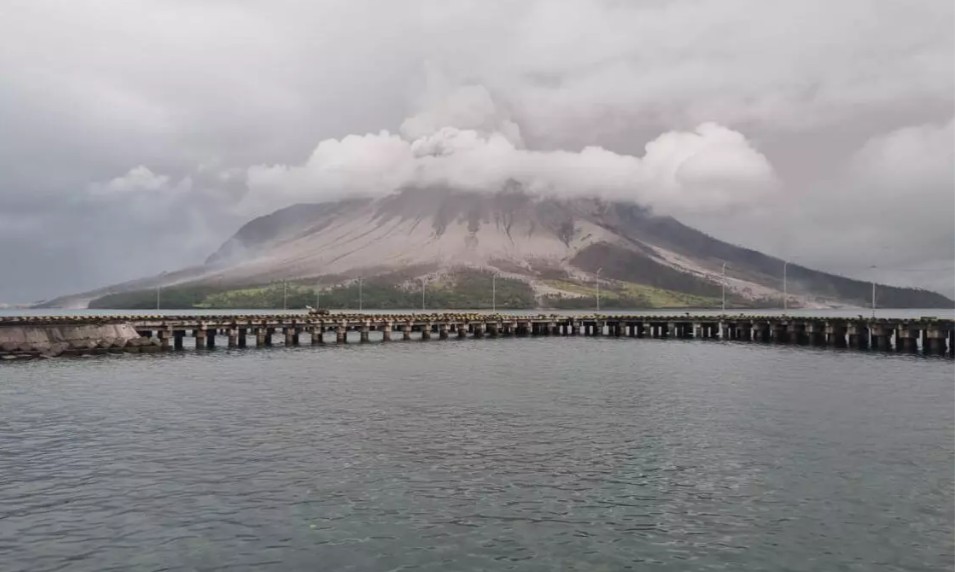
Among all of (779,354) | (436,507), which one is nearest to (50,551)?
(436,507)

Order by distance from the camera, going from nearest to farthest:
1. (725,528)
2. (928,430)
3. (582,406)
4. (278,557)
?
1. (278,557)
2. (725,528)
3. (928,430)
4. (582,406)

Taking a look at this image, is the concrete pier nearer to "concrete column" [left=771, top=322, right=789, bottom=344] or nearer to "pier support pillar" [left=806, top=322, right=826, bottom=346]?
"pier support pillar" [left=806, top=322, right=826, bottom=346]

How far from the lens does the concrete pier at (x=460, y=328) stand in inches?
3558

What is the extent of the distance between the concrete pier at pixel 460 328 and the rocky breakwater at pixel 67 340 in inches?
5.3

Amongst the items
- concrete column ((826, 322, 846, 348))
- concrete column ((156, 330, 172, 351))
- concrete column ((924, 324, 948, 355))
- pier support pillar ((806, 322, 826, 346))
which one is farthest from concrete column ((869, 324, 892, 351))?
concrete column ((156, 330, 172, 351))

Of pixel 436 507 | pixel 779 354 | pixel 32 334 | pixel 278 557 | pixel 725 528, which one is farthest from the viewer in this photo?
pixel 779 354

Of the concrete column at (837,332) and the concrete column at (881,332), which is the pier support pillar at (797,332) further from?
the concrete column at (881,332)

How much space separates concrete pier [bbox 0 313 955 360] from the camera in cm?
9038

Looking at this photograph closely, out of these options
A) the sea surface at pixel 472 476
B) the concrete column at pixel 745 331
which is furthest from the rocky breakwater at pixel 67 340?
the concrete column at pixel 745 331

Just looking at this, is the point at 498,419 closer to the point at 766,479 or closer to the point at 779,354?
the point at 766,479

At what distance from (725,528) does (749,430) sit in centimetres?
1803

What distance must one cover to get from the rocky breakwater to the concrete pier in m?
0.13

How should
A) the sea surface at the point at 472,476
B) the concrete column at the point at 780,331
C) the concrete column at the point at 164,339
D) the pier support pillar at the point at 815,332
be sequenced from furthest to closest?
the concrete column at the point at 780,331, the pier support pillar at the point at 815,332, the concrete column at the point at 164,339, the sea surface at the point at 472,476

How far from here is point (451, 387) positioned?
56.7m
